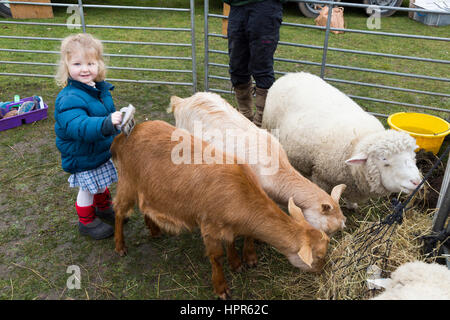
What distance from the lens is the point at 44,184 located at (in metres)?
3.99

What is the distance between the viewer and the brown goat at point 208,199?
246 centimetres

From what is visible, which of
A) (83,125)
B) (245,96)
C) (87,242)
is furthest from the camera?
(245,96)

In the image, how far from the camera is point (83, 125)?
2.60m

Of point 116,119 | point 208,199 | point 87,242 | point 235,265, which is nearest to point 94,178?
point 87,242

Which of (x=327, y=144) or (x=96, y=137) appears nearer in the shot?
(x=96, y=137)

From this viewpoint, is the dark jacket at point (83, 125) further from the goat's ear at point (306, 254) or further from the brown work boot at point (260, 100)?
the brown work boot at point (260, 100)

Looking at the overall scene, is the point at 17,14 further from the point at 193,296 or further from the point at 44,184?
the point at 193,296

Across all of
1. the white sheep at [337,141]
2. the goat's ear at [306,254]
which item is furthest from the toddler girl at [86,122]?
the white sheep at [337,141]

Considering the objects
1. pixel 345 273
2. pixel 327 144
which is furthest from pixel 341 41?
pixel 345 273

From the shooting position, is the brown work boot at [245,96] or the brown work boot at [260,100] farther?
the brown work boot at [245,96]

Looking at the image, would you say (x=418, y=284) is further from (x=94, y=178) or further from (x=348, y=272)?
(x=94, y=178)

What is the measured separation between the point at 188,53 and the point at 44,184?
4.90 m

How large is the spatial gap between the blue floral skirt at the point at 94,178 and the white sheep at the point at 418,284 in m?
2.28

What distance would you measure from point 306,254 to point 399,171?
126 centimetres
